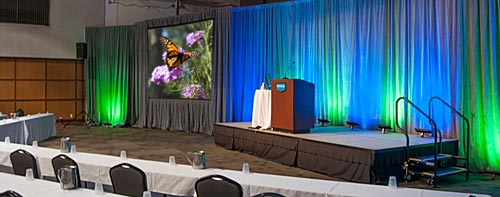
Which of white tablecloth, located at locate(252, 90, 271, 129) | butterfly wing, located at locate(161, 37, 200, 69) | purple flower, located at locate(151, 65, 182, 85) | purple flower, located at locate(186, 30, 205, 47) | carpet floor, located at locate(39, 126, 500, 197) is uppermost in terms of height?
purple flower, located at locate(186, 30, 205, 47)

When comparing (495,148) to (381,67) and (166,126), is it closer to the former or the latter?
(381,67)

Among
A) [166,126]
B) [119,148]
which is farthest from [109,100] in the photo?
[119,148]

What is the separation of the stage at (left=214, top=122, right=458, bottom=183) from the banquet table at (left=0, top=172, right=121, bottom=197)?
3775mm

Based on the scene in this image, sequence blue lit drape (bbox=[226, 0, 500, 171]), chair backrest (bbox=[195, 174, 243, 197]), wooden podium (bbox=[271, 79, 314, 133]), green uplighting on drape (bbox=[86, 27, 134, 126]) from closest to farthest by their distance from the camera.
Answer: chair backrest (bbox=[195, 174, 243, 197]) < blue lit drape (bbox=[226, 0, 500, 171]) < wooden podium (bbox=[271, 79, 314, 133]) < green uplighting on drape (bbox=[86, 27, 134, 126])

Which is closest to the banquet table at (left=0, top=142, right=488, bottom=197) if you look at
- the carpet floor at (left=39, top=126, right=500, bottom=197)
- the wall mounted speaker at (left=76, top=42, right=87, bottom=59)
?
the carpet floor at (left=39, top=126, right=500, bottom=197)

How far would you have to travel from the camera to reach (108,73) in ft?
45.5

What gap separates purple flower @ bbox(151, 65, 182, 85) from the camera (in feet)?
39.6

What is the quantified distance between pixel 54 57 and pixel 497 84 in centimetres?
1138

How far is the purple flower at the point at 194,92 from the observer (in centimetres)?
1160

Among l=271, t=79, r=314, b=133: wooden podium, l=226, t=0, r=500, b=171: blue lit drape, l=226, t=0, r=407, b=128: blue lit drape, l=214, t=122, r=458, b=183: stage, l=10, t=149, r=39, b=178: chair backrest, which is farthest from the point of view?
l=226, t=0, r=407, b=128: blue lit drape

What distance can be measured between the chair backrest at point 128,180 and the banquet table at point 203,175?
0.25 meters

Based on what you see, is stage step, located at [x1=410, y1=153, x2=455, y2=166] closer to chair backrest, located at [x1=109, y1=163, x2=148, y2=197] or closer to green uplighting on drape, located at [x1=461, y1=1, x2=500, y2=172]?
green uplighting on drape, located at [x1=461, y1=1, x2=500, y2=172]

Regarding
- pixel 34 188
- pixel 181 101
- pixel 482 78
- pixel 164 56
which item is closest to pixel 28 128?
pixel 181 101

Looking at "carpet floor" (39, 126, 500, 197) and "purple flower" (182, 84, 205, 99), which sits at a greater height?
"purple flower" (182, 84, 205, 99)
